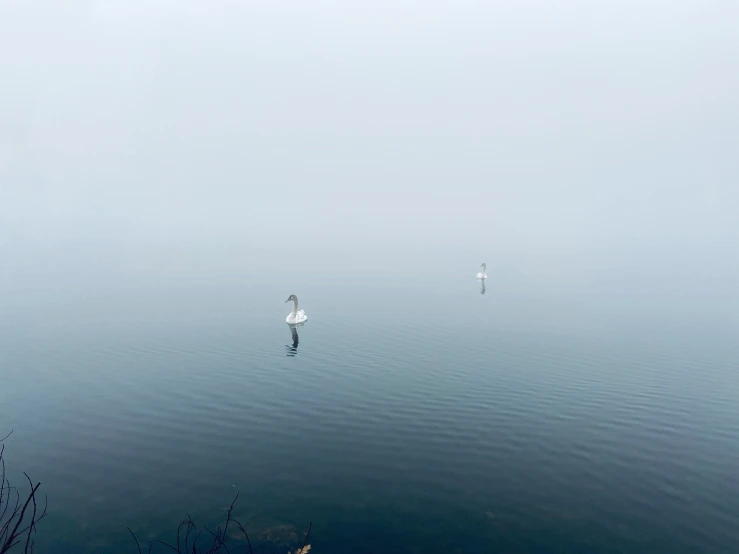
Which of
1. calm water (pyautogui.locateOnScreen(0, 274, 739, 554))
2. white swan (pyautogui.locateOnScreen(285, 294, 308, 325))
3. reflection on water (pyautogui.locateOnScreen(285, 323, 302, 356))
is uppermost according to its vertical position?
white swan (pyautogui.locateOnScreen(285, 294, 308, 325))

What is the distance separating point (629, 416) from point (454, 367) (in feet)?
36.0

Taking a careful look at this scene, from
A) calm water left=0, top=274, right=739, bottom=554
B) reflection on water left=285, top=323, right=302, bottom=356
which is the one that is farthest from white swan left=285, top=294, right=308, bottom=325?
calm water left=0, top=274, right=739, bottom=554

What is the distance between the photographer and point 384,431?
81.0 feet

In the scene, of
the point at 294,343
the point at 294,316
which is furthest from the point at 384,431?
the point at 294,316

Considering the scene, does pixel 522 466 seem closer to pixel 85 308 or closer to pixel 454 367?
pixel 454 367

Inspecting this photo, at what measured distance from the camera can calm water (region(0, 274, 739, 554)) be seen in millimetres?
17750

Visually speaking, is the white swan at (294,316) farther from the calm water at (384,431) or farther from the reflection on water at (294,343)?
the calm water at (384,431)

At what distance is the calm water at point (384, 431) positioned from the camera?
17.8 metres

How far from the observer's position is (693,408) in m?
27.7

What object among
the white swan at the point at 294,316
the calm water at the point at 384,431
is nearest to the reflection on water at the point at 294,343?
the calm water at the point at 384,431

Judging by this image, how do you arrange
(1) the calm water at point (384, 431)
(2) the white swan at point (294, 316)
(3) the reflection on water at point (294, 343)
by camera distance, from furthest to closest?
(2) the white swan at point (294, 316) < (3) the reflection on water at point (294, 343) < (1) the calm water at point (384, 431)

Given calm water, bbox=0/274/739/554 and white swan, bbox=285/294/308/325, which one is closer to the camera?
calm water, bbox=0/274/739/554

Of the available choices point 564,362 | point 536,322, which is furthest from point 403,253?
point 564,362

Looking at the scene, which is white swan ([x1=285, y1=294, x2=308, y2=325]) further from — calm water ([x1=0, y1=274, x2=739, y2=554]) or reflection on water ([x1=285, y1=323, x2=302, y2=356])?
calm water ([x1=0, y1=274, x2=739, y2=554])
